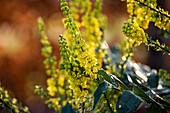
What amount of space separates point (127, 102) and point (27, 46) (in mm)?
2050

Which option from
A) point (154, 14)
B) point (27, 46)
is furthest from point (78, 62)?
point (27, 46)

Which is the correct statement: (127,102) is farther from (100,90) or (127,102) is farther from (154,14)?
(154,14)

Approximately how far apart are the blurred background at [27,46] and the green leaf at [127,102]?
160 cm

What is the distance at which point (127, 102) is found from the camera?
354 mm

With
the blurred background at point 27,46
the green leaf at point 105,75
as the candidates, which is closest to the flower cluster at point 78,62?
the green leaf at point 105,75

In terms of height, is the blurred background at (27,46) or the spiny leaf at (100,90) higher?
the blurred background at (27,46)

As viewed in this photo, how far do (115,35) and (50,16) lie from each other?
2.73 feet

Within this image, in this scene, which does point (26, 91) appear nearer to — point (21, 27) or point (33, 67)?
point (33, 67)

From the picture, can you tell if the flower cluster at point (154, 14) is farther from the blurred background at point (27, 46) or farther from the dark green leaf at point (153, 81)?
the blurred background at point (27, 46)

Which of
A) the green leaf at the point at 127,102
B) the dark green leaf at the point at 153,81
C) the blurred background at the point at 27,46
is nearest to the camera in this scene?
the green leaf at the point at 127,102

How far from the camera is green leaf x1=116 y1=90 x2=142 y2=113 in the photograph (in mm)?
346

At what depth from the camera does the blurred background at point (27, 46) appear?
2018 millimetres

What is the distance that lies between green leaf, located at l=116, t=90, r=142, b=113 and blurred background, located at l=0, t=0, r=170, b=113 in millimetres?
1600

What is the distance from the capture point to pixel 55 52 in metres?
2.41
